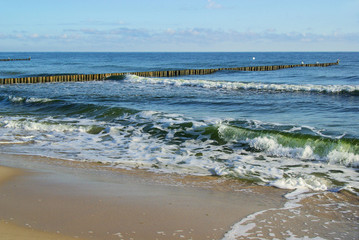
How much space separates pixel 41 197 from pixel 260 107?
452 inches

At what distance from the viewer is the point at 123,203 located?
5.44 m

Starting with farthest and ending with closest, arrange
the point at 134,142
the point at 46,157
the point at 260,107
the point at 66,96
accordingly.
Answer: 1. the point at 66,96
2. the point at 260,107
3. the point at 134,142
4. the point at 46,157

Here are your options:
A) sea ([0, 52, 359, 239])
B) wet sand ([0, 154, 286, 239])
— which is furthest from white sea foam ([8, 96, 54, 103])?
wet sand ([0, 154, 286, 239])

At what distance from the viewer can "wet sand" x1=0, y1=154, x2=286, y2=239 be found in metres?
4.54

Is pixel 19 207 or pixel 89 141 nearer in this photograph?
pixel 19 207

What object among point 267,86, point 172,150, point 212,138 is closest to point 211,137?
point 212,138

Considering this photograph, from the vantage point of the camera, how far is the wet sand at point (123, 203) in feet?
14.9

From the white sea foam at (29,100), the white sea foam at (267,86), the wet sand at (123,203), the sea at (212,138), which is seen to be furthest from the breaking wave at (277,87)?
the wet sand at (123,203)

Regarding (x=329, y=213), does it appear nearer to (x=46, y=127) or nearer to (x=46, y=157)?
(x=46, y=157)

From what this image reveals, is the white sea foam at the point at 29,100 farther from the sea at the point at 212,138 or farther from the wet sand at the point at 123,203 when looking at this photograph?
the wet sand at the point at 123,203

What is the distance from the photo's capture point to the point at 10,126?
1243 cm

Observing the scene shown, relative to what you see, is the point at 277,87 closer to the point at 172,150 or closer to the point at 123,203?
Result: the point at 172,150

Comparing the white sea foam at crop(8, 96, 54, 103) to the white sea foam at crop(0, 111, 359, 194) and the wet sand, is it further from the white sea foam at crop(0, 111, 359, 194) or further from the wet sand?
the wet sand

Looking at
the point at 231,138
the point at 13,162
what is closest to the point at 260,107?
the point at 231,138
